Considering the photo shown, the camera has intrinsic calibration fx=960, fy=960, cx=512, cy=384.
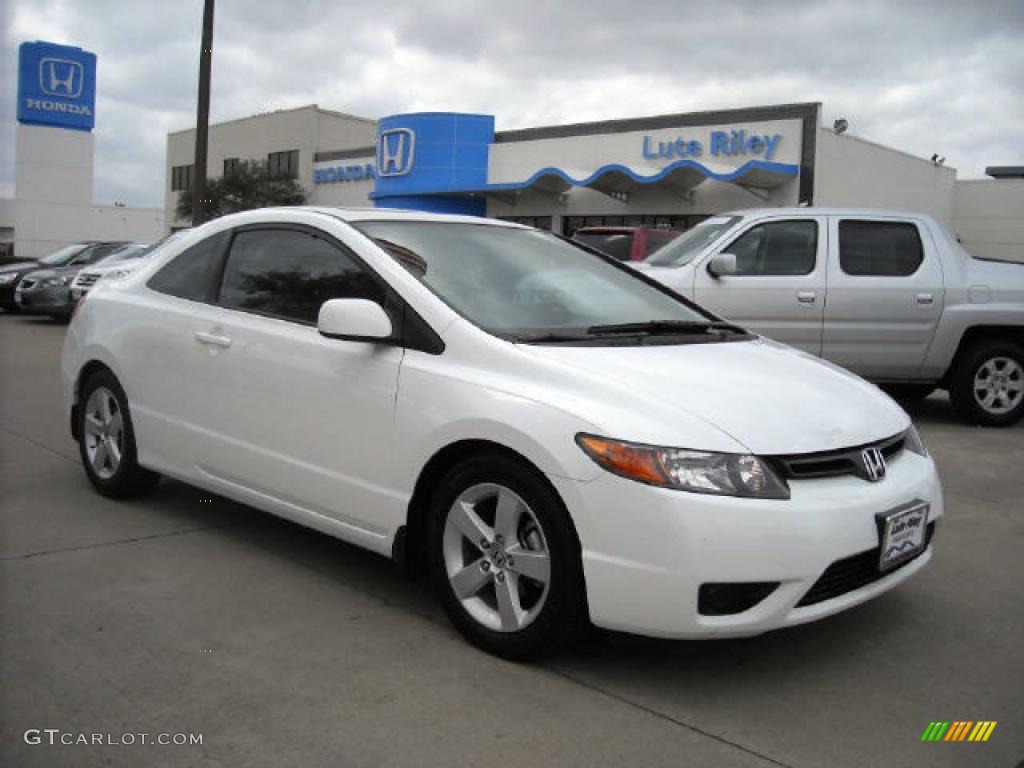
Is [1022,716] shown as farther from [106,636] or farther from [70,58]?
[70,58]

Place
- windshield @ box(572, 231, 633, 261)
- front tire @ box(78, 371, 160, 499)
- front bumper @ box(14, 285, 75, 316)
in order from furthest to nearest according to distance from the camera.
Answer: front bumper @ box(14, 285, 75, 316), windshield @ box(572, 231, 633, 261), front tire @ box(78, 371, 160, 499)

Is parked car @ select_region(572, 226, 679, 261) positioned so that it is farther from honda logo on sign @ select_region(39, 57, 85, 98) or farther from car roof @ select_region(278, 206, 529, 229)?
honda logo on sign @ select_region(39, 57, 85, 98)

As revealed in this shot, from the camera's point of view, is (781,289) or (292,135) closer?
(781,289)

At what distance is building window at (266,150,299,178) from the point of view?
45812mm

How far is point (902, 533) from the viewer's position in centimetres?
331

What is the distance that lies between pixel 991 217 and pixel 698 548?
32.9 meters

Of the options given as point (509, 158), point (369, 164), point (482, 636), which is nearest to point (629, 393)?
point (482, 636)

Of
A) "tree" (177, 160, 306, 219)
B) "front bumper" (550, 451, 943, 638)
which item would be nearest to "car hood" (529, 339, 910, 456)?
"front bumper" (550, 451, 943, 638)

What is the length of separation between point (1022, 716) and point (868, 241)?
238 inches

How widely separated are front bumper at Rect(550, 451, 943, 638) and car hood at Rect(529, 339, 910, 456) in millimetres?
183

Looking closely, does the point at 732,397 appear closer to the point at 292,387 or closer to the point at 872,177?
the point at 292,387

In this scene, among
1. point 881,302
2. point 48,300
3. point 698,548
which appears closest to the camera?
point 698,548

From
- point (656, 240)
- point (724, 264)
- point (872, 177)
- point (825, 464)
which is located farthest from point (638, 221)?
point (825, 464)

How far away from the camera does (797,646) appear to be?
3512mm
